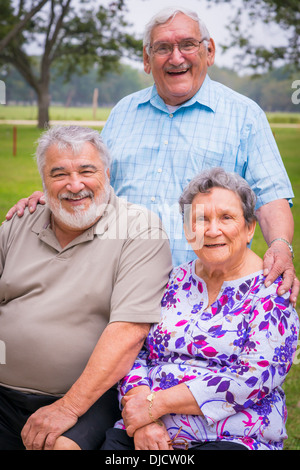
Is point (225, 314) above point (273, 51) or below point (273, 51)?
below

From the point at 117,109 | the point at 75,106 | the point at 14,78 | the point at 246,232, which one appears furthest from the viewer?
the point at 14,78

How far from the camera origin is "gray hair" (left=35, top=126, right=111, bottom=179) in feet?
6.48

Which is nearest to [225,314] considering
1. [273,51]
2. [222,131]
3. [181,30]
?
[222,131]

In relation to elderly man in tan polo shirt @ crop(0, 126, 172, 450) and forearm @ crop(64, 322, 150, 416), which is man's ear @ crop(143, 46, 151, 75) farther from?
forearm @ crop(64, 322, 150, 416)

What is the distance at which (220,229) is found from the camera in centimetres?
178

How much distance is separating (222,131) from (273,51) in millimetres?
10966

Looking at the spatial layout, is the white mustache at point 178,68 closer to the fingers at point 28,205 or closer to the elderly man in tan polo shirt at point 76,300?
the elderly man in tan polo shirt at point 76,300

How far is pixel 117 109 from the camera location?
2670 millimetres

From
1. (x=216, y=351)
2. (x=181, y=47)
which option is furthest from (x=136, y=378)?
(x=181, y=47)

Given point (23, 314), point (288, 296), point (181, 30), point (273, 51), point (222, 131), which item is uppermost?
point (273, 51)

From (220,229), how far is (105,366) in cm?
65

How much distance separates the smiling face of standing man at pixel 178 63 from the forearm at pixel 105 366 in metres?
1.16

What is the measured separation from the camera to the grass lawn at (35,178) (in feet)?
9.71
